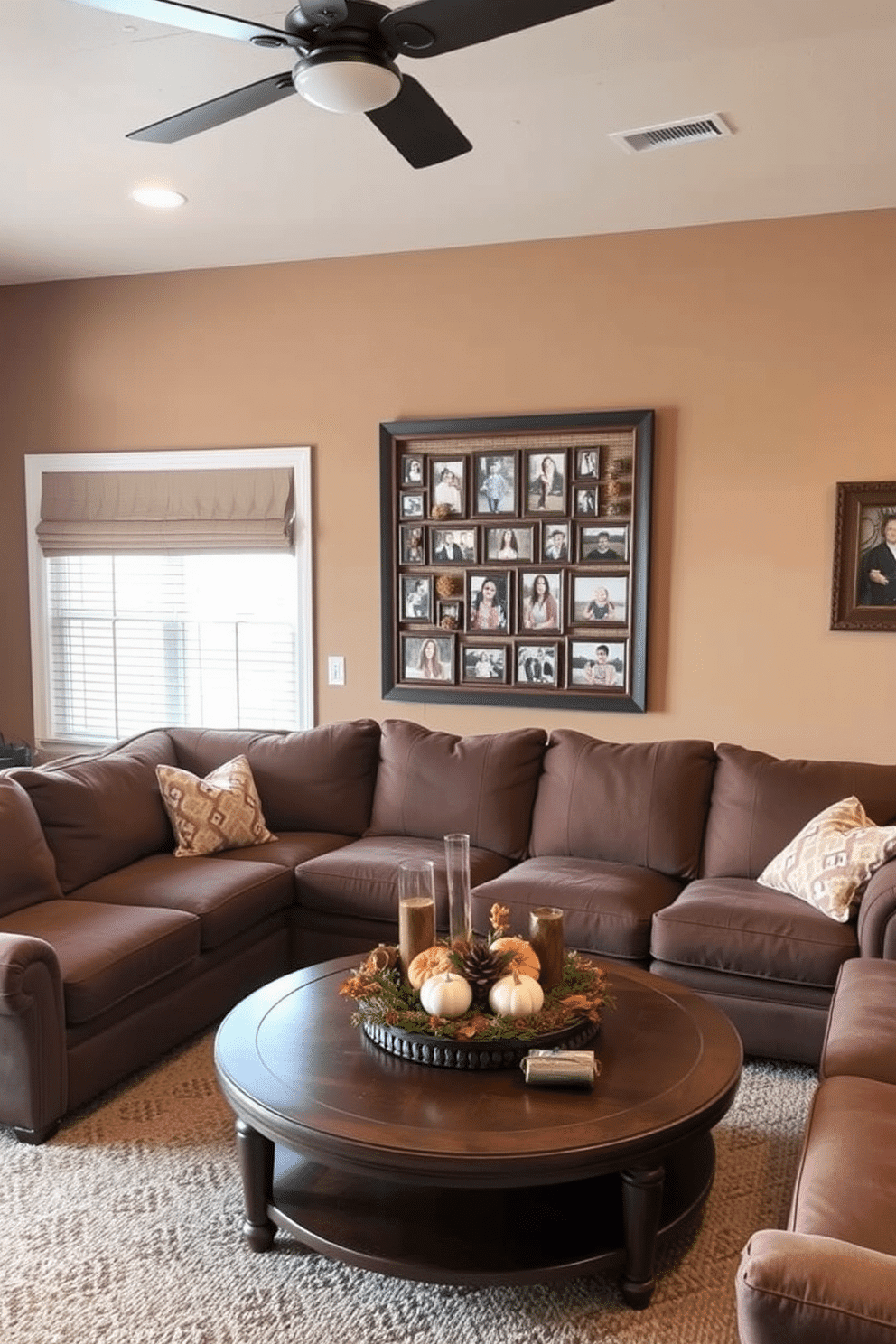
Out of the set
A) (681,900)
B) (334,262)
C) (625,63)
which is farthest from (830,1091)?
(334,262)

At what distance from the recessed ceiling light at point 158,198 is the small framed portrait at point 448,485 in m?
1.47

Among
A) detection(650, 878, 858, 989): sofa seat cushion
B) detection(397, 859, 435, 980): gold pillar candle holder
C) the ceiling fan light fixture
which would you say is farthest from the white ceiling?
detection(650, 878, 858, 989): sofa seat cushion

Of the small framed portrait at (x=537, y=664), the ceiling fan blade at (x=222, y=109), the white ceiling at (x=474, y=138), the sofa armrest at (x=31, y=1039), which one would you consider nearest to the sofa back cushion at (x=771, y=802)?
the small framed portrait at (x=537, y=664)

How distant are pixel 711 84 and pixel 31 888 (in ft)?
10.4

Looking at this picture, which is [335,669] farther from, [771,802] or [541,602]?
[771,802]

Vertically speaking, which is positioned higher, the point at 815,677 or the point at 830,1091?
the point at 815,677

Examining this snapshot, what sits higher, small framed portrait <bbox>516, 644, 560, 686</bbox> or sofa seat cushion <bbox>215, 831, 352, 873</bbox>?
small framed portrait <bbox>516, 644, 560, 686</bbox>

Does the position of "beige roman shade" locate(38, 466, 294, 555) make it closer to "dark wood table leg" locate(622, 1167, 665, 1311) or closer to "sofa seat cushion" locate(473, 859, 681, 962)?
"sofa seat cushion" locate(473, 859, 681, 962)

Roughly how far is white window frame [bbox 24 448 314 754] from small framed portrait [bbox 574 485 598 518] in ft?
4.23

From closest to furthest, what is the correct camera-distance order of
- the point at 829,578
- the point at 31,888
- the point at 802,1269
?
the point at 802,1269 → the point at 31,888 → the point at 829,578

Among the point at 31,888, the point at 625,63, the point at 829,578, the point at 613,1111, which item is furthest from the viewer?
the point at 829,578

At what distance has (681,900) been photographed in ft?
11.2

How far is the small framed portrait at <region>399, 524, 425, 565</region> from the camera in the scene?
4.90m

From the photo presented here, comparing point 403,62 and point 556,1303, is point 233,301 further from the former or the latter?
point 556,1303
